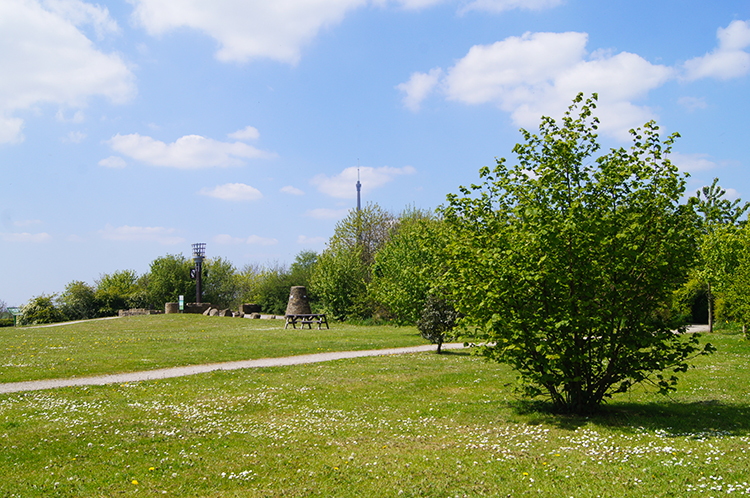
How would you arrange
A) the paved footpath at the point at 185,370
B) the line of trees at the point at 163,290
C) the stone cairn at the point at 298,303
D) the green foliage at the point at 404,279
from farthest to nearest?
the line of trees at the point at 163,290 → the stone cairn at the point at 298,303 → the green foliage at the point at 404,279 → the paved footpath at the point at 185,370

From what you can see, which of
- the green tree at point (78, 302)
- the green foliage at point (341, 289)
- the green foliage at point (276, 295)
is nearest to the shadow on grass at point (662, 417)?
the green foliage at point (341, 289)

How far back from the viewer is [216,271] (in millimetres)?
74438

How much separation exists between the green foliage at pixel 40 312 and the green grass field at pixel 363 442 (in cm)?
4279

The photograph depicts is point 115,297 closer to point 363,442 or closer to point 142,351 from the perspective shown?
point 142,351

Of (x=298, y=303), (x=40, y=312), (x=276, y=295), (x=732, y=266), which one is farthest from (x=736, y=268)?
(x=40, y=312)

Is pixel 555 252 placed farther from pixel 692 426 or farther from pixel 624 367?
pixel 692 426

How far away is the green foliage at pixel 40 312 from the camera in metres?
47.8

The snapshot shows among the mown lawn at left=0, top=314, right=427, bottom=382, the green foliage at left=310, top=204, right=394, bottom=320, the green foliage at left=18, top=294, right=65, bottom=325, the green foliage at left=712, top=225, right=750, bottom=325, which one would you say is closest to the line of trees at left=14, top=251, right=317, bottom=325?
the green foliage at left=18, top=294, right=65, bottom=325

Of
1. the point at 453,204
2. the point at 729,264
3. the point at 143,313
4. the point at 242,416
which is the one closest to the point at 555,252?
the point at 453,204

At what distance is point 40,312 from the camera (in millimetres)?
48312

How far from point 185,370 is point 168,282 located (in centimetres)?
5323

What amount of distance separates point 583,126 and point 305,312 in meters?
31.7

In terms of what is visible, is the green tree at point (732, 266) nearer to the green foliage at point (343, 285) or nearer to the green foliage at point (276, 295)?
the green foliage at point (343, 285)

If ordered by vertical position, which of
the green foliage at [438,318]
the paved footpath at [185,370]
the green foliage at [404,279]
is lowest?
the paved footpath at [185,370]
